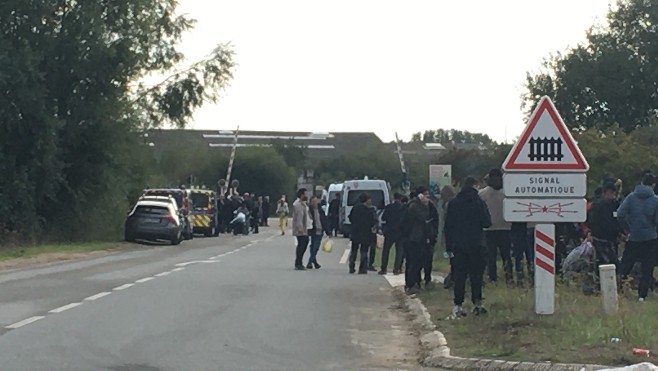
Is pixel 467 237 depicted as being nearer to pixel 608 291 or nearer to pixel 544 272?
pixel 544 272

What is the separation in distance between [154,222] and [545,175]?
93.4 ft

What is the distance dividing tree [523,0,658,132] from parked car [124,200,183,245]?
25697 mm

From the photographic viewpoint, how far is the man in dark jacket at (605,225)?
17.9m

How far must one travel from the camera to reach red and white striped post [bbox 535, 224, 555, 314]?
14.1 meters

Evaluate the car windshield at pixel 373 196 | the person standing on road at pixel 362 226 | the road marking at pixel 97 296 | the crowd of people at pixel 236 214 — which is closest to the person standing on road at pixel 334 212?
the car windshield at pixel 373 196

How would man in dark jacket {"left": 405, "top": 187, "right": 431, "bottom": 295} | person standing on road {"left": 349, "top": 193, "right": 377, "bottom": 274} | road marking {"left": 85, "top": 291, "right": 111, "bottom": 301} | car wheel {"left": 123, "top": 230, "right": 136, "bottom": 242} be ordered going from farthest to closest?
car wheel {"left": 123, "top": 230, "right": 136, "bottom": 242} → person standing on road {"left": 349, "top": 193, "right": 377, "bottom": 274} → man in dark jacket {"left": 405, "top": 187, "right": 431, "bottom": 295} → road marking {"left": 85, "top": 291, "right": 111, "bottom": 301}

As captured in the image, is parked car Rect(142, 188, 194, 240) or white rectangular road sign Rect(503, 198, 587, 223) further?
parked car Rect(142, 188, 194, 240)

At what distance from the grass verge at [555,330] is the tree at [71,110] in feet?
81.0

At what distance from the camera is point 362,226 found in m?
25.7

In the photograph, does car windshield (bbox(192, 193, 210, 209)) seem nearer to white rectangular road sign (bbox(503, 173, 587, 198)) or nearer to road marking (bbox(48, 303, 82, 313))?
road marking (bbox(48, 303, 82, 313))

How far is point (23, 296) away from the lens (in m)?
18.4

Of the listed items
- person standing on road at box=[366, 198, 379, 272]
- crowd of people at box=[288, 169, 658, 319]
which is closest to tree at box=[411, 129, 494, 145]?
person standing on road at box=[366, 198, 379, 272]

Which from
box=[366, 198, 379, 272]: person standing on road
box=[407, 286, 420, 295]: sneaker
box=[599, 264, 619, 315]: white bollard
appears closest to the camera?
box=[599, 264, 619, 315]: white bollard

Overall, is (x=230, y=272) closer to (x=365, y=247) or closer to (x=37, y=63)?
(x=365, y=247)
